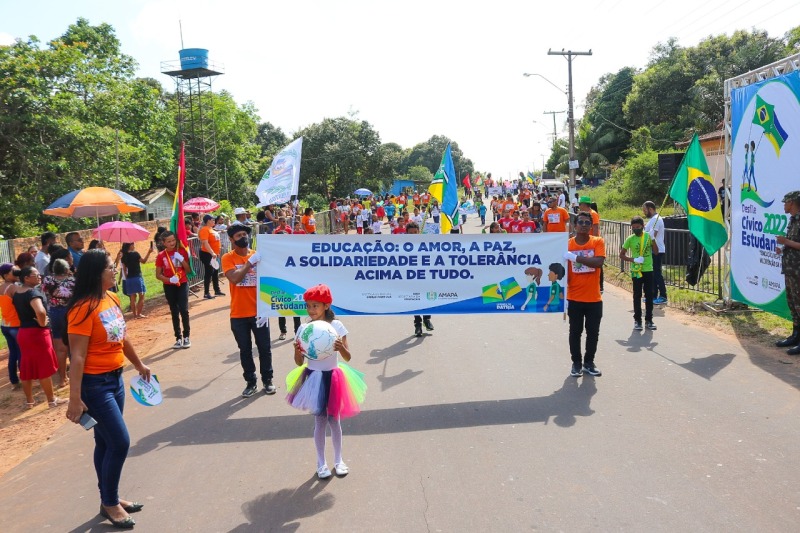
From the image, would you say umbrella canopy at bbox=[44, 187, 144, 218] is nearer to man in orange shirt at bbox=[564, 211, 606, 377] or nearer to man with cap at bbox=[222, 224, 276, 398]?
man with cap at bbox=[222, 224, 276, 398]

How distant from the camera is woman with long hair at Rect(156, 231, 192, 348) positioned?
9.57 m

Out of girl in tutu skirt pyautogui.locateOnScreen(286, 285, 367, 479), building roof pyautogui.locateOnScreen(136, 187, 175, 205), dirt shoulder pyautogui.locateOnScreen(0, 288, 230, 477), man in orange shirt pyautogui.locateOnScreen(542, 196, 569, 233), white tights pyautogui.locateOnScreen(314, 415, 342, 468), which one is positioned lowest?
dirt shoulder pyautogui.locateOnScreen(0, 288, 230, 477)

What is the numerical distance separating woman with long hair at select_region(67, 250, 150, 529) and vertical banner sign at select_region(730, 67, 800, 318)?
28.4ft

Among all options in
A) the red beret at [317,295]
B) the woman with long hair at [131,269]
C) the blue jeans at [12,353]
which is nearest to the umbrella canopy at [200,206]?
the woman with long hair at [131,269]

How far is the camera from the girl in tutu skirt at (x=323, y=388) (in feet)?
16.0

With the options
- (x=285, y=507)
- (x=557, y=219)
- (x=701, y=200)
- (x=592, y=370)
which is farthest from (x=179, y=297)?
(x=701, y=200)

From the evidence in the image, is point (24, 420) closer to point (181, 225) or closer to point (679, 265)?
point (181, 225)

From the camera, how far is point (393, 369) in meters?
7.99

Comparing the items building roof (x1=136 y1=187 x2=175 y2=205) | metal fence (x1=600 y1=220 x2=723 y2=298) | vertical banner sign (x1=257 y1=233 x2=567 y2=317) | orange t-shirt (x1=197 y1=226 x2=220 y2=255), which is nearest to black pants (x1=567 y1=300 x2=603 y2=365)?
vertical banner sign (x1=257 y1=233 x2=567 y2=317)

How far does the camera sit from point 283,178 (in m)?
10.6

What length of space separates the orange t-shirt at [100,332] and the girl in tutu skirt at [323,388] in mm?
1303

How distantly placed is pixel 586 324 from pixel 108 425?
5.23m

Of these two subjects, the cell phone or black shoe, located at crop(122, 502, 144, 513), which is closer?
the cell phone

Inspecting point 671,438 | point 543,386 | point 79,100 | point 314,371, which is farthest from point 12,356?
point 79,100
